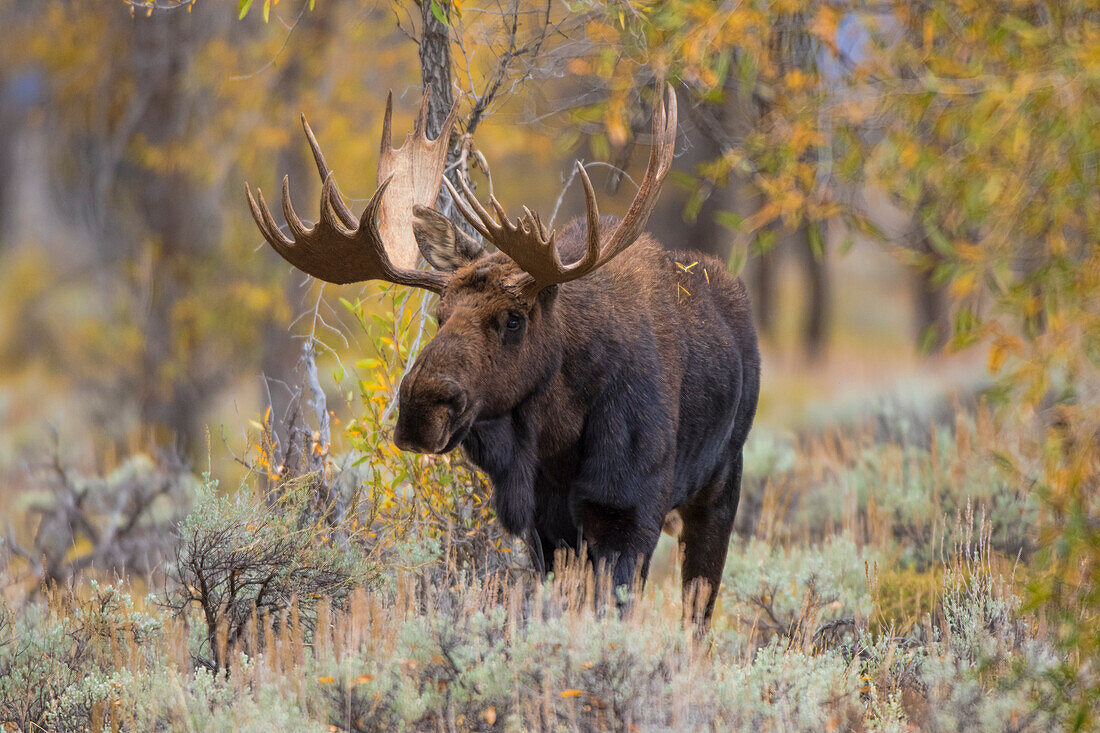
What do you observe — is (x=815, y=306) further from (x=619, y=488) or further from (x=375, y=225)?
(x=375, y=225)

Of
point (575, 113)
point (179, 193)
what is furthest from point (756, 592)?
point (179, 193)

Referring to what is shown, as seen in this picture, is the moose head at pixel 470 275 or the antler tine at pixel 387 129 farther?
the antler tine at pixel 387 129

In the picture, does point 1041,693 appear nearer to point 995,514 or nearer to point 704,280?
point 704,280

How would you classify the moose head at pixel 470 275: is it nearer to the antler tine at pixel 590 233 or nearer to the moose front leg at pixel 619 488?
the antler tine at pixel 590 233

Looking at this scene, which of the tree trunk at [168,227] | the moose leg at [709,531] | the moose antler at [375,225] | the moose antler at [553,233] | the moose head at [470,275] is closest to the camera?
the moose head at [470,275]

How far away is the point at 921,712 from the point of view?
13.3 feet

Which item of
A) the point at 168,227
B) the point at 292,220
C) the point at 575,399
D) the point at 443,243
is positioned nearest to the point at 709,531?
the point at 575,399

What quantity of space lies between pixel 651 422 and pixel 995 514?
12.0 feet

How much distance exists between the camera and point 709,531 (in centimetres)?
609

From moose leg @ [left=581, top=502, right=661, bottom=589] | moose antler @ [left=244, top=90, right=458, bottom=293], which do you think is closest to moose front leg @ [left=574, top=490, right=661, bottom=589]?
moose leg @ [left=581, top=502, right=661, bottom=589]

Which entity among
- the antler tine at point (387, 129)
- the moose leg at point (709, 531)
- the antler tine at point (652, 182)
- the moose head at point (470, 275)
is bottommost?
the moose leg at point (709, 531)

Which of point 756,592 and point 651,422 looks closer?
point 651,422

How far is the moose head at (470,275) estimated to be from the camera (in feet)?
14.2

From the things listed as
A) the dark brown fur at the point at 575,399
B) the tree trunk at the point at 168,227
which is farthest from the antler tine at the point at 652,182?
the tree trunk at the point at 168,227
